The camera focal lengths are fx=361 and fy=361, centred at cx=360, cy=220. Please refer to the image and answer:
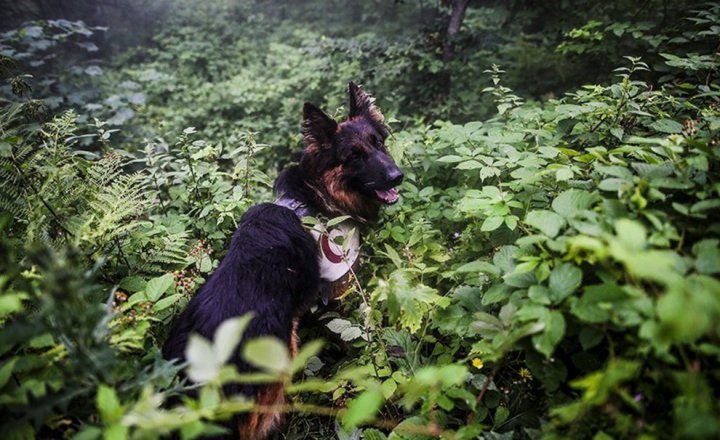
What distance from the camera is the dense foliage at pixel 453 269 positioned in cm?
101

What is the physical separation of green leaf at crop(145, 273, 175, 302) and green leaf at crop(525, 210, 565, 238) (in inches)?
73.8

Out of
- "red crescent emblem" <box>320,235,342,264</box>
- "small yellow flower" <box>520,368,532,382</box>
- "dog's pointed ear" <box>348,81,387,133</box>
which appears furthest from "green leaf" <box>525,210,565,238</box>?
"dog's pointed ear" <box>348,81,387,133</box>

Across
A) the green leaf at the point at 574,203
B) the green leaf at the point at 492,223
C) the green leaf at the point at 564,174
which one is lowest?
the green leaf at the point at 492,223

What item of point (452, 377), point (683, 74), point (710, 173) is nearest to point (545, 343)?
point (452, 377)

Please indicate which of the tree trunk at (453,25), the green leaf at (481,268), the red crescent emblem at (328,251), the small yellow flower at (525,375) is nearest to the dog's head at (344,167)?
the red crescent emblem at (328,251)

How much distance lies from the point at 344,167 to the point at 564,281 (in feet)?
6.58

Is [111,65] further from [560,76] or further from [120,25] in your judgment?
[560,76]

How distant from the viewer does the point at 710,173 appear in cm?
142

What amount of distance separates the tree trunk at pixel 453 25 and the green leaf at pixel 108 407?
513 centimetres

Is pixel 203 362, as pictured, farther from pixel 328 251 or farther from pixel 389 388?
pixel 328 251

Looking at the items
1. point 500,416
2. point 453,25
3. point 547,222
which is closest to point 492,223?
point 547,222

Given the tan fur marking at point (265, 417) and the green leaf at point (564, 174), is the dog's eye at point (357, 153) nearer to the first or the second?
the tan fur marking at point (265, 417)

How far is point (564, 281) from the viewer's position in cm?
129

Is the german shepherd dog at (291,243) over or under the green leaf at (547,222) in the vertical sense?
under
